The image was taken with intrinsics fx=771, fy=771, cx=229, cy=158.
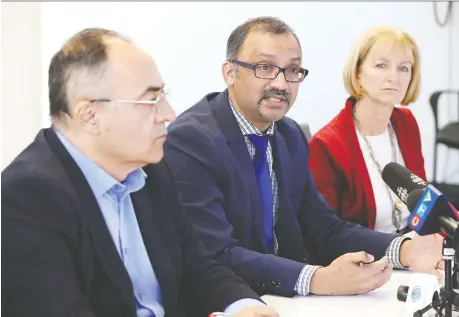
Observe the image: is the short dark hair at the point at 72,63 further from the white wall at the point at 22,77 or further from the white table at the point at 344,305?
the white wall at the point at 22,77

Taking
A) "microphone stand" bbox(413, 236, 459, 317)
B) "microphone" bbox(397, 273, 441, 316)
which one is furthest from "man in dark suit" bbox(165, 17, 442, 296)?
"microphone stand" bbox(413, 236, 459, 317)

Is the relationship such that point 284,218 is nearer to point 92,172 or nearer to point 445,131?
point 92,172

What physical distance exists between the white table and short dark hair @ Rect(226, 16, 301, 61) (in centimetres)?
79

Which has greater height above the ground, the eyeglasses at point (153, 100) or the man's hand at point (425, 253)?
the eyeglasses at point (153, 100)

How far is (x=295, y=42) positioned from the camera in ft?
7.43

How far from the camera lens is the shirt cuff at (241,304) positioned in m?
1.71

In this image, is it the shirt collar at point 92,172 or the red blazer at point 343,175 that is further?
the red blazer at point 343,175

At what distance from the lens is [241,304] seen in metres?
1.72

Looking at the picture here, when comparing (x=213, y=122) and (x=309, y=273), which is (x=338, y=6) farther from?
(x=309, y=273)

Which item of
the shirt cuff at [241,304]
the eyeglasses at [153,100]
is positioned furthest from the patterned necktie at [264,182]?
the eyeglasses at [153,100]

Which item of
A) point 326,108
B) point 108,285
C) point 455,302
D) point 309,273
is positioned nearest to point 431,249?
point 309,273

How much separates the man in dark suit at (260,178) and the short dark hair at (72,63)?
0.58 m

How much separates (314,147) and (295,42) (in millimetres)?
539

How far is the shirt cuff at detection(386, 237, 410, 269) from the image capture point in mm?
2125
